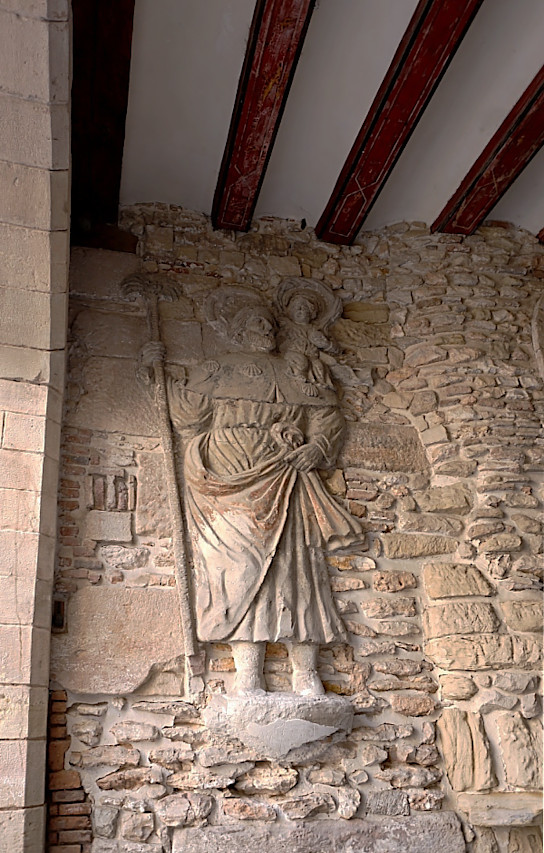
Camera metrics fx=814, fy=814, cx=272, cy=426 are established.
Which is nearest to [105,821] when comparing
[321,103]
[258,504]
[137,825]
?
[137,825]

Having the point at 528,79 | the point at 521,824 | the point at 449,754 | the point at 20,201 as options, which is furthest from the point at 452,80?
the point at 521,824

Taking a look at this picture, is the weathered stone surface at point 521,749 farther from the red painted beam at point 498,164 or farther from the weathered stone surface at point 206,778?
the red painted beam at point 498,164

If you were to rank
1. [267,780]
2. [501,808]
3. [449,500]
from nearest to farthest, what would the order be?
[267,780] < [501,808] < [449,500]

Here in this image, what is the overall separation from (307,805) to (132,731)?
2.51 ft

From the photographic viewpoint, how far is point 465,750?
3484mm

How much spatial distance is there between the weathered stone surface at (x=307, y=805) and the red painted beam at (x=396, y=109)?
2.87 meters

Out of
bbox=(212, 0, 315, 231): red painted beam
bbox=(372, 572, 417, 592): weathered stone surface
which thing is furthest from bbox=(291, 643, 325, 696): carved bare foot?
bbox=(212, 0, 315, 231): red painted beam

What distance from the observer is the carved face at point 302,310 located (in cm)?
430

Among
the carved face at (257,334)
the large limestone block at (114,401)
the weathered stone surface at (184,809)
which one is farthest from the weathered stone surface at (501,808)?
the carved face at (257,334)

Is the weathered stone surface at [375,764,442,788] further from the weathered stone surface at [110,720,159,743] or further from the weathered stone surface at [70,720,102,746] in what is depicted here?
the weathered stone surface at [70,720,102,746]

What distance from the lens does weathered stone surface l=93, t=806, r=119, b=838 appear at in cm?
308

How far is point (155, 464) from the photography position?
3734mm

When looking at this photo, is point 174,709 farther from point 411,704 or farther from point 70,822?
point 411,704

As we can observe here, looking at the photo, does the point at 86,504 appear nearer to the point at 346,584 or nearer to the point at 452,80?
the point at 346,584
